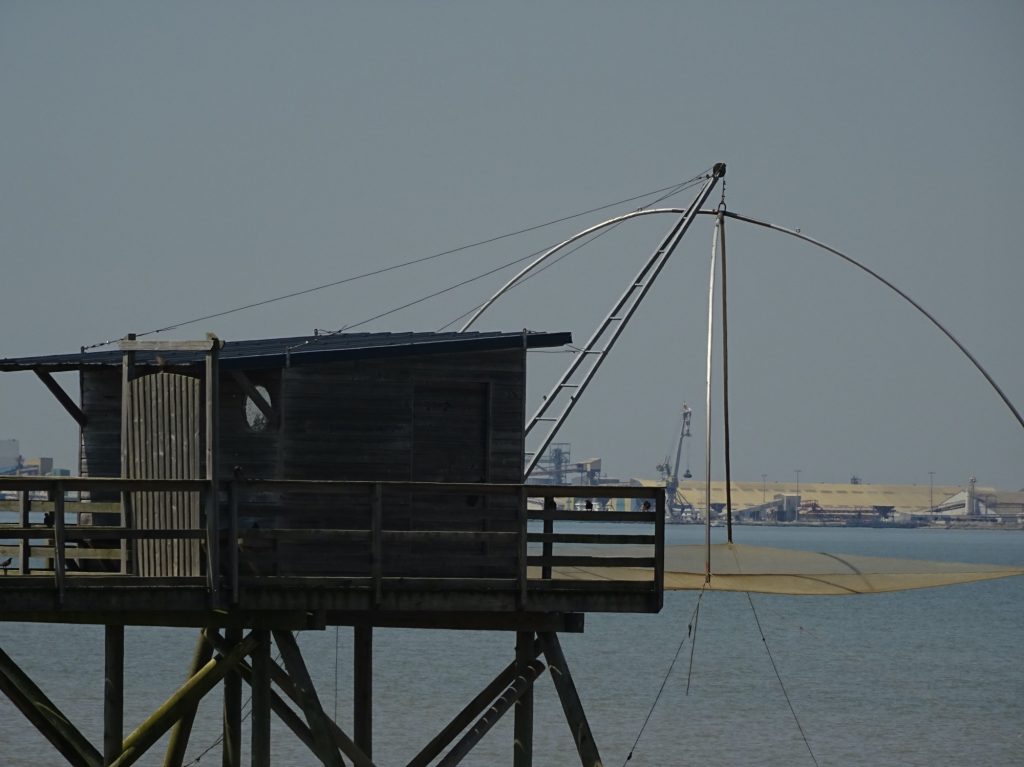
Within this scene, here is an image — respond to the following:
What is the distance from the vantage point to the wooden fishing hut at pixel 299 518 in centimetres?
1680

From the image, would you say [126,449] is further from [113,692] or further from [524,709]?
[524,709]

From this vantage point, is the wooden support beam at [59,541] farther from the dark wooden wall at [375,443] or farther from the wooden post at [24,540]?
the dark wooden wall at [375,443]

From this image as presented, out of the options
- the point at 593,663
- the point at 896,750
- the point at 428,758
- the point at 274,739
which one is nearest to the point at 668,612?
the point at 593,663

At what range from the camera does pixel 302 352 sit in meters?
18.3

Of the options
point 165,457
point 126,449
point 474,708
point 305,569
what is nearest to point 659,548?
point 474,708

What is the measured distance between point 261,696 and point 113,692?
2349mm

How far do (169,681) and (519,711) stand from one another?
114ft

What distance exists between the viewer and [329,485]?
16.9 meters

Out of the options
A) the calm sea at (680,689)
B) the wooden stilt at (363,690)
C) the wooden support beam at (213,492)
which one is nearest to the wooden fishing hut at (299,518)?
the wooden support beam at (213,492)

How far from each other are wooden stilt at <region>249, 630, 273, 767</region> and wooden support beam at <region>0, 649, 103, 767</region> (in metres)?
2.04

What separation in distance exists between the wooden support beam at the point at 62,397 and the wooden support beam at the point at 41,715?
9.02ft

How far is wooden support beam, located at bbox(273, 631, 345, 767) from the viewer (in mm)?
17938

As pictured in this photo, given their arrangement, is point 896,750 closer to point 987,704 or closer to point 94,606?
point 987,704

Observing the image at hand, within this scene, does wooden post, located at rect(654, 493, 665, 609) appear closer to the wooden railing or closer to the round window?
the wooden railing
